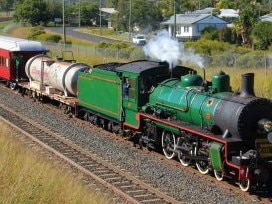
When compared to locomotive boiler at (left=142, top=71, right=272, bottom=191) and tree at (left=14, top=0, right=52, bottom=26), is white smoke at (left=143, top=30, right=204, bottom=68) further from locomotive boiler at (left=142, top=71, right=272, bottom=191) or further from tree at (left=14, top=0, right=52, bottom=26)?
tree at (left=14, top=0, right=52, bottom=26)

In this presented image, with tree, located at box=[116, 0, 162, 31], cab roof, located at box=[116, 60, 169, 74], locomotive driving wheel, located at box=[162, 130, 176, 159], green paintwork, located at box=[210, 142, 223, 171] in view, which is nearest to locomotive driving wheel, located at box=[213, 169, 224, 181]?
green paintwork, located at box=[210, 142, 223, 171]

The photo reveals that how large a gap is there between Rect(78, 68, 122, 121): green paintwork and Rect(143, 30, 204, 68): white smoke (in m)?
1.59

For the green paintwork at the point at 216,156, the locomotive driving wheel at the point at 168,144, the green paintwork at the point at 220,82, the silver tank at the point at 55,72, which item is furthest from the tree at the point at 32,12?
the green paintwork at the point at 216,156

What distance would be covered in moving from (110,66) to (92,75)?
90 centimetres

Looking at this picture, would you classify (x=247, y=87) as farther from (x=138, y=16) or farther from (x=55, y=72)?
(x=138, y=16)

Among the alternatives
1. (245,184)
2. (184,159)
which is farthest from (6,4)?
(245,184)

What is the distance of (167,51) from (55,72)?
31.7ft

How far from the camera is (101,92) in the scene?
2078 cm

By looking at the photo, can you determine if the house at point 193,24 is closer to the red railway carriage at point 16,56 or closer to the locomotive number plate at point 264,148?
the red railway carriage at point 16,56

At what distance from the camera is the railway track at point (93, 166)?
1314cm

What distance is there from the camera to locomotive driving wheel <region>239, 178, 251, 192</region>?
13243mm

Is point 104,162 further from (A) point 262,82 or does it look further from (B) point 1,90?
(B) point 1,90

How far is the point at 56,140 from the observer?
19.4m

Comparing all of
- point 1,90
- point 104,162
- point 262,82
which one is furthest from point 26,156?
point 1,90
